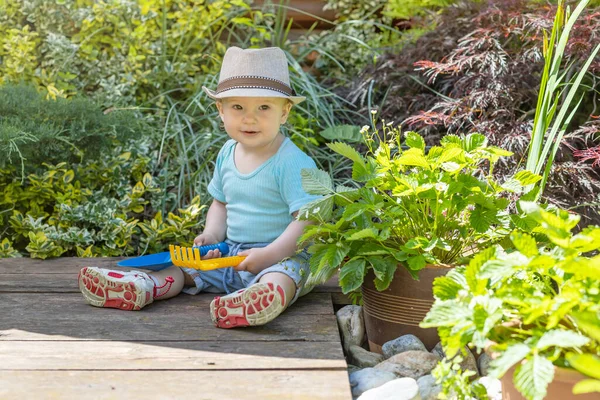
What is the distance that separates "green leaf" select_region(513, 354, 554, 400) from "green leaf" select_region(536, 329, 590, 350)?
0.10 feet

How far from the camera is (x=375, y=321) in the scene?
7.68 ft

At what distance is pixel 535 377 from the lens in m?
1.32

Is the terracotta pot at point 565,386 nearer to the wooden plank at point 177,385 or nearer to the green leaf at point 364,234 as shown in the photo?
the wooden plank at point 177,385

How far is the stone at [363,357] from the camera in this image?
Answer: 2.21 meters

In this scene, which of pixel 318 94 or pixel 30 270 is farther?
pixel 318 94

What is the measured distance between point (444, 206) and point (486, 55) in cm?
135

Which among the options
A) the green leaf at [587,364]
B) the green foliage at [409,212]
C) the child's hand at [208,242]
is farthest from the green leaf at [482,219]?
the child's hand at [208,242]

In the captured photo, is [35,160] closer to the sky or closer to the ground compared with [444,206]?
closer to the ground

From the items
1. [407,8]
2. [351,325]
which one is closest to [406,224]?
[351,325]

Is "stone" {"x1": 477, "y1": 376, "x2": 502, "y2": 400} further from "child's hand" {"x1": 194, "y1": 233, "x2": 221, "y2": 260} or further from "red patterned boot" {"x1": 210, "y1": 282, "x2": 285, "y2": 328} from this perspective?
"child's hand" {"x1": 194, "y1": 233, "x2": 221, "y2": 260}

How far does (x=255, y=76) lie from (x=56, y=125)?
4.62ft

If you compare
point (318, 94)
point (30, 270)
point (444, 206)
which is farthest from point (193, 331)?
point (318, 94)

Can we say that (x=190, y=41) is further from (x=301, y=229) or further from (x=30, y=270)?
(x=301, y=229)

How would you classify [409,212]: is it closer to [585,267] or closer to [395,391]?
[395,391]
